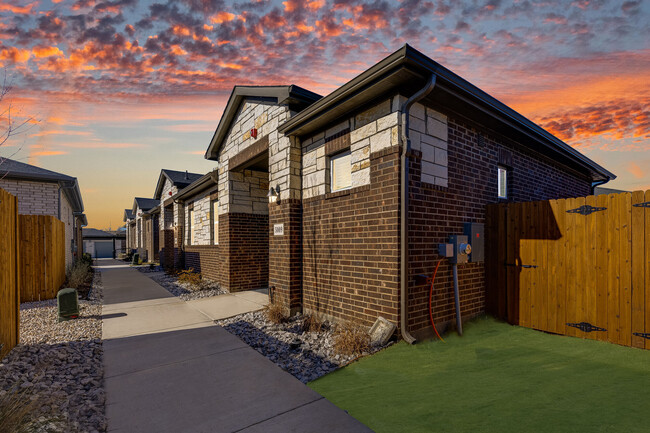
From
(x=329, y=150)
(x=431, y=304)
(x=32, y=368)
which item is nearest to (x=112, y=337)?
(x=32, y=368)

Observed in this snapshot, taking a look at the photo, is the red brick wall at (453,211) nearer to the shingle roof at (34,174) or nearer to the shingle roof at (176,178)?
the shingle roof at (34,174)

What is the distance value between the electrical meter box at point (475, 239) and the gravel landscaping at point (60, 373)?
5735 millimetres

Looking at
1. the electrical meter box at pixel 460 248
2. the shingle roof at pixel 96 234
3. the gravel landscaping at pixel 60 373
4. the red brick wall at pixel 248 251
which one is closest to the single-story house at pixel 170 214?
the red brick wall at pixel 248 251

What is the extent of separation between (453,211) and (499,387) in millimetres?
3059

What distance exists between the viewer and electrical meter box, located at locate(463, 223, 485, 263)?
577 centimetres

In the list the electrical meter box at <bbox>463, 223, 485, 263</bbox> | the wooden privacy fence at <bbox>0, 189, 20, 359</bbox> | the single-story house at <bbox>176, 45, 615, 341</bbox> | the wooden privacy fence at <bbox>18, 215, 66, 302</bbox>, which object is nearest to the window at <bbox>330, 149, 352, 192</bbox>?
the single-story house at <bbox>176, 45, 615, 341</bbox>

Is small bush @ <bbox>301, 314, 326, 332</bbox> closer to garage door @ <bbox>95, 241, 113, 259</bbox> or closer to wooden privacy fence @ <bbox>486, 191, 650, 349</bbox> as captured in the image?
wooden privacy fence @ <bbox>486, 191, 650, 349</bbox>

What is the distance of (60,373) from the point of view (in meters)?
4.19

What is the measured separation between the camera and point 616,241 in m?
4.71

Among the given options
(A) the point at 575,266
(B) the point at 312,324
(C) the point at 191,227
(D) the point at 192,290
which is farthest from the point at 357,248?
(C) the point at 191,227

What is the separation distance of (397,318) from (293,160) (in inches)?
161

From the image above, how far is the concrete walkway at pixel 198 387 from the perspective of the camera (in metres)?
3.07

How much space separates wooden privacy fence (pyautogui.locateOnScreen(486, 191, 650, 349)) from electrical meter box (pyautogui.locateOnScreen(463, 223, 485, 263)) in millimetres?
597

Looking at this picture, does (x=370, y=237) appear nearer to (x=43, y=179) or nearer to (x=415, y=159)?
(x=415, y=159)
